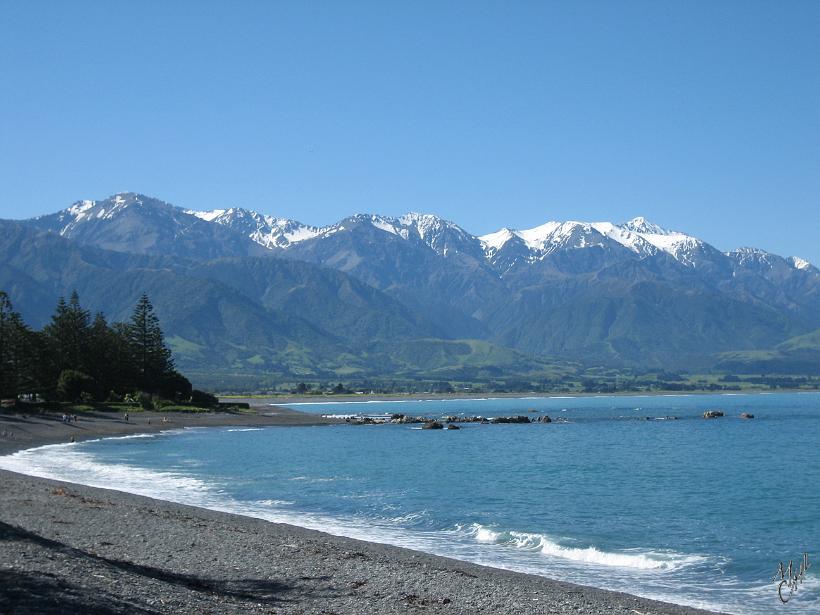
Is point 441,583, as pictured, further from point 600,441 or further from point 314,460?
point 600,441

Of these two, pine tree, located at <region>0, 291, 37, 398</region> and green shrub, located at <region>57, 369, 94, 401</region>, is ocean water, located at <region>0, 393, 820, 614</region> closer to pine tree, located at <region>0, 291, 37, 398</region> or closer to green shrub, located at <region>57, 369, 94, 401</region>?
pine tree, located at <region>0, 291, 37, 398</region>

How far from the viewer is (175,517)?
32500mm

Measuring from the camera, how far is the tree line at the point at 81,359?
101m

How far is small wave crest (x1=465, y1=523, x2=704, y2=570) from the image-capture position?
1094 inches

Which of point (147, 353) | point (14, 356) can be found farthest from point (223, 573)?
point (147, 353)

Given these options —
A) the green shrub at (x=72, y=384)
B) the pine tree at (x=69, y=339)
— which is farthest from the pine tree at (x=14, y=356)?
the pine tree at (x=69, y=339)

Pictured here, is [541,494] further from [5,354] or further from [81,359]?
[81,359]

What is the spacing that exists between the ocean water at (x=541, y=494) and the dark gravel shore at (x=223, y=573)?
276 centimetres

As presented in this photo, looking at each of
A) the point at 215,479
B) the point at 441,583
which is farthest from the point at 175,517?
the point at 215,479

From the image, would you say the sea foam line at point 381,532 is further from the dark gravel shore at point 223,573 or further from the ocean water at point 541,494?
the dark gravel shore at point 223,573

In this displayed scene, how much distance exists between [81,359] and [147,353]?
15164mm

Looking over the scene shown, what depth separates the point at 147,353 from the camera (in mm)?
132750

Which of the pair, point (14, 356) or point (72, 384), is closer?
point (14, 356)

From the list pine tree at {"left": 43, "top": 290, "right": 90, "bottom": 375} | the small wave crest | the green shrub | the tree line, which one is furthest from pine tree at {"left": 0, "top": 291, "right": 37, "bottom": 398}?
the small wave crest
